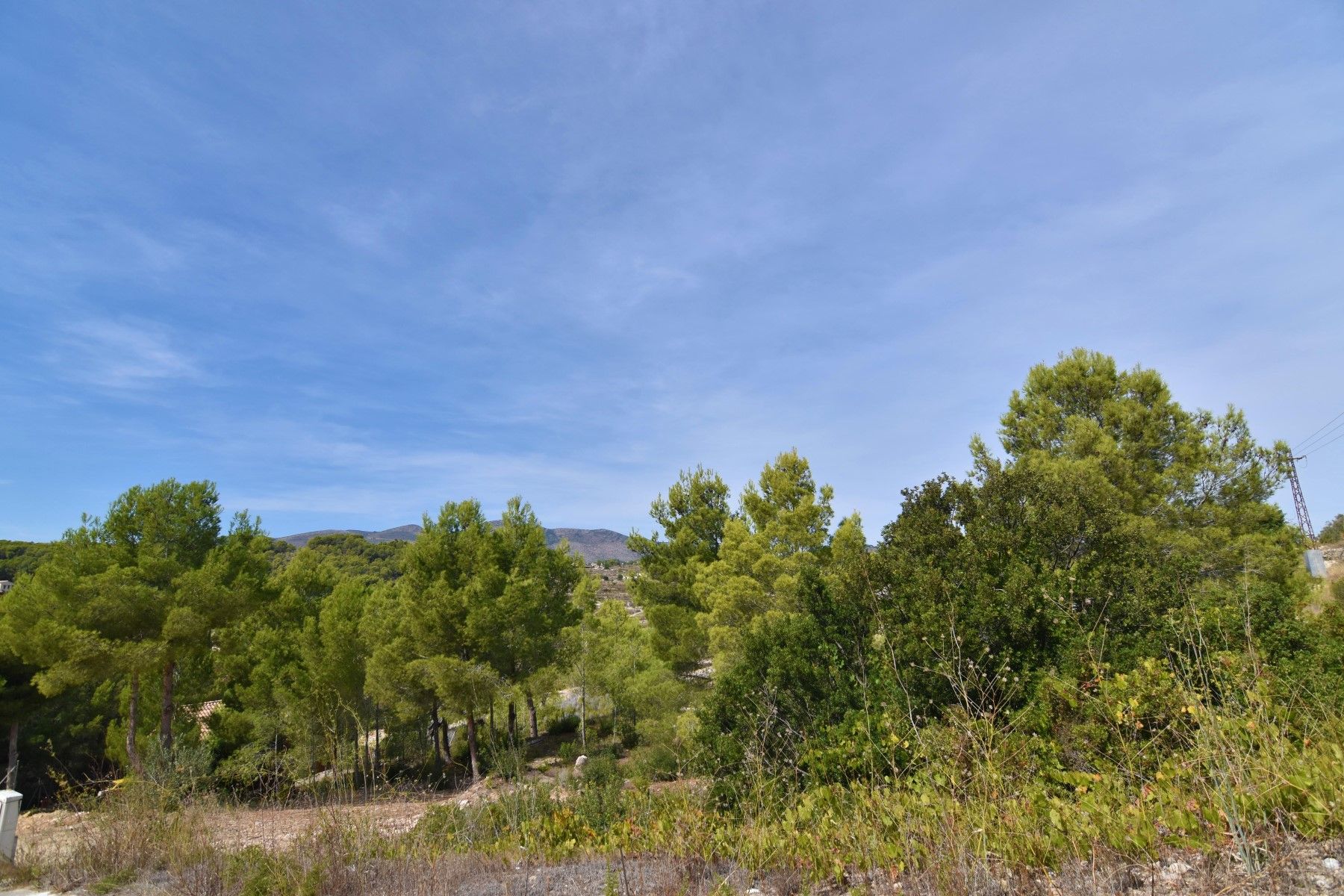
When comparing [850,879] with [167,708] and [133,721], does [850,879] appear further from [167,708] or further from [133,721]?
[133,721]

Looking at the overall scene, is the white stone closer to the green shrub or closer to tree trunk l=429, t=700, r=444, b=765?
tree trunk l=429, t=700, r=444, b=765

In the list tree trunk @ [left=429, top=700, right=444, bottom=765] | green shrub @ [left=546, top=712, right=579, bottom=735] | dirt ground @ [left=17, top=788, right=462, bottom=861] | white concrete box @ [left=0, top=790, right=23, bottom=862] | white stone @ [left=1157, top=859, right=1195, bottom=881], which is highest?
white concrete box @ [left=0, top=790, right=23, bottom=862]

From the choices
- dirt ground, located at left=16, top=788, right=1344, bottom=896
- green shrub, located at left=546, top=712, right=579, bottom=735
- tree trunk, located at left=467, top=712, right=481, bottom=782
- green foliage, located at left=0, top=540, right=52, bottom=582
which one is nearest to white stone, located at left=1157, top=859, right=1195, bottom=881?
dirt ground, located at left=16, top=788, right=1344, bottom=896

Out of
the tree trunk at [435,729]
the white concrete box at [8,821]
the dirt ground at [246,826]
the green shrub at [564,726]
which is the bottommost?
the green shrub at [564,726]

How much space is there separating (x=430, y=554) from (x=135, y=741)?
26.5 ft

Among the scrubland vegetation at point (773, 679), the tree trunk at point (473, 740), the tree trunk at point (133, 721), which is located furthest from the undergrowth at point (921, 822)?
the tree trunk at point (133, 721)

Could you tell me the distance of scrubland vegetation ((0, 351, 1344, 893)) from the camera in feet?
10.8

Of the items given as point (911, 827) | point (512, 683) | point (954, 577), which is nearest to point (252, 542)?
point (512, 683)

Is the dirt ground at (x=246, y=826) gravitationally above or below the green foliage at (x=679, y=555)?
below

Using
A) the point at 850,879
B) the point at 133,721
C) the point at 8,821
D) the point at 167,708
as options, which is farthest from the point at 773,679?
the point at 133,721

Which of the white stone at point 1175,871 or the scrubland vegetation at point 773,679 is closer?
the white stone at point 1175,871

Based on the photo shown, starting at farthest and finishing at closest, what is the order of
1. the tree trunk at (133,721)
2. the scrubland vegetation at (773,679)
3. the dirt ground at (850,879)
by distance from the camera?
1. the tree trunk at (133,721)
2. the scrubland vegetation at (773,679)
3. the dirt ground at (850,879)

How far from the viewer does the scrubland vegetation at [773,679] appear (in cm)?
329

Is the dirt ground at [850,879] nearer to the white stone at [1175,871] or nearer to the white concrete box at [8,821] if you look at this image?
the white stone at [1175,871]
